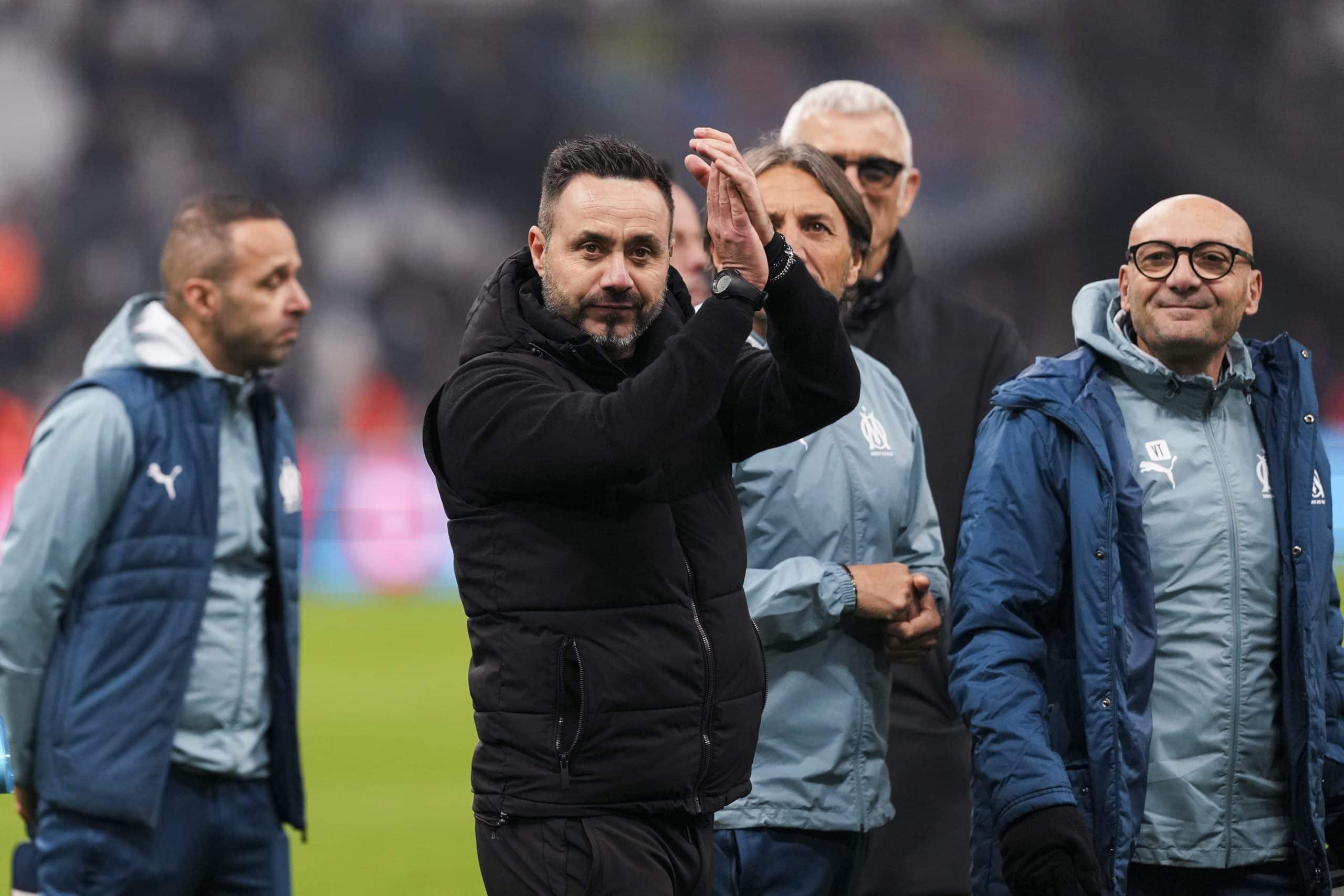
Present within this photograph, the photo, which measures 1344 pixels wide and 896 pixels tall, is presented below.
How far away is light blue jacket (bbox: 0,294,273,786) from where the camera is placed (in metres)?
3.54

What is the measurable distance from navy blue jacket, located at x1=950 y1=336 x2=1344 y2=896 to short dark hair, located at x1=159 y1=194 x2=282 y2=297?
6.09ft

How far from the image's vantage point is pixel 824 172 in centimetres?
345

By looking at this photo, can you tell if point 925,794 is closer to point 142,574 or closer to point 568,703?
point 568,703

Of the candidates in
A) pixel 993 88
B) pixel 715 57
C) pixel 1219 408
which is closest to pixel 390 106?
pixel 715 57

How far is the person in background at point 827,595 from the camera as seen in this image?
3121 millimetres

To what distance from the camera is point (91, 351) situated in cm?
392

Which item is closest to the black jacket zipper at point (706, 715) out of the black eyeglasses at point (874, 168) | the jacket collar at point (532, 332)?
the jacket collar at point (532, 332)

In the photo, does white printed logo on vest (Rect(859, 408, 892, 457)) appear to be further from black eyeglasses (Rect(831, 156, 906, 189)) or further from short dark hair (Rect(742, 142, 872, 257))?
black eyeglasses (Rect(831, 156, 906, 189))

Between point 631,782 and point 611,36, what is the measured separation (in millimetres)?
17850

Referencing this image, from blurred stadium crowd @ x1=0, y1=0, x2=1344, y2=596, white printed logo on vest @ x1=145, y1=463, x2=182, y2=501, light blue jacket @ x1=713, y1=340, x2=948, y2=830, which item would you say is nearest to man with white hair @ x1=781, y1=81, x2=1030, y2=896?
light blue jacket @ x1=713, y1=340, x2=948, y2=830

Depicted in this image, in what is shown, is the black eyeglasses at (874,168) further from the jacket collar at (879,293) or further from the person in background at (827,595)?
the person in background at (827,595)

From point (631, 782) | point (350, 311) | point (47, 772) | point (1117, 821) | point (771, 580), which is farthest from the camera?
point (350, 311)

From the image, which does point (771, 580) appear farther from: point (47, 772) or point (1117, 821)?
point (47, 772)

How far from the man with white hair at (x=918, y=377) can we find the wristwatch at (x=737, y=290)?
3.93 feet
